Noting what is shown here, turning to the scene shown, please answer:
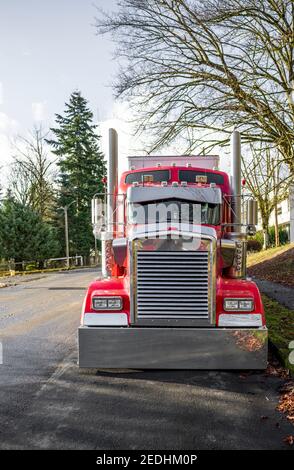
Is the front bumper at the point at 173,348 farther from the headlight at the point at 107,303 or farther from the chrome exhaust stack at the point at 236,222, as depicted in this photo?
the chrome exhaust stack at the point at 236,222

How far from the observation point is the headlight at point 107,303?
500 cm

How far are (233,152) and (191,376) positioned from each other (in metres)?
3.58

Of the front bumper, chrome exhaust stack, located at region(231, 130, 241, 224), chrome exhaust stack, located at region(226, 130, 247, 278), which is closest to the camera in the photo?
the front bumper

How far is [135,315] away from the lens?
496 centimetres

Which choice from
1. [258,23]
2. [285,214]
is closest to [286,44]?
[258,23]

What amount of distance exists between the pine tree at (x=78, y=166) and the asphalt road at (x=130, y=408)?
40.1 meters

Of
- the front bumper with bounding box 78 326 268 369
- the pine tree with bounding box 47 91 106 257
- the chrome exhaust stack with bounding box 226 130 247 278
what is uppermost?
the pine tree with bounding box 47 91 106 257

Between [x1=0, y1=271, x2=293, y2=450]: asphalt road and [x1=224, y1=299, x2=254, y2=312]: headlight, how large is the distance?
0.82 meters

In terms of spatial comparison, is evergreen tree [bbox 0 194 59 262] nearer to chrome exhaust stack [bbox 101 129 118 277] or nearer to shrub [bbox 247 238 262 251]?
shrub [bbox 247 238 262 251]

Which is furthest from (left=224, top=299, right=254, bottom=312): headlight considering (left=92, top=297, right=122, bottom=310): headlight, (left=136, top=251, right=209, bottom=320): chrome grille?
(left=92, top=297, right=122, bottom=310): headlight

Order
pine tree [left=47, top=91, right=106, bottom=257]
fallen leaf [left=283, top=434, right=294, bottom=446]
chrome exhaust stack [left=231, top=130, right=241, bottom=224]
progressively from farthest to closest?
pine tree [left=47, top=91, right=106, bottom=257] → chrome exhaust stack [left=231, top=130, right=241, bottom=224] → fallen leaf [left=283, top=434, right=294, bottom=446]

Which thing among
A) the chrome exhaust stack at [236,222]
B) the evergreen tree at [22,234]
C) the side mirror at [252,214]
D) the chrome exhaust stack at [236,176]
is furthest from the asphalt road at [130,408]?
the evergreen tree at [22,234]

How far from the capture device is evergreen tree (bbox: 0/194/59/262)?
1361 inches
